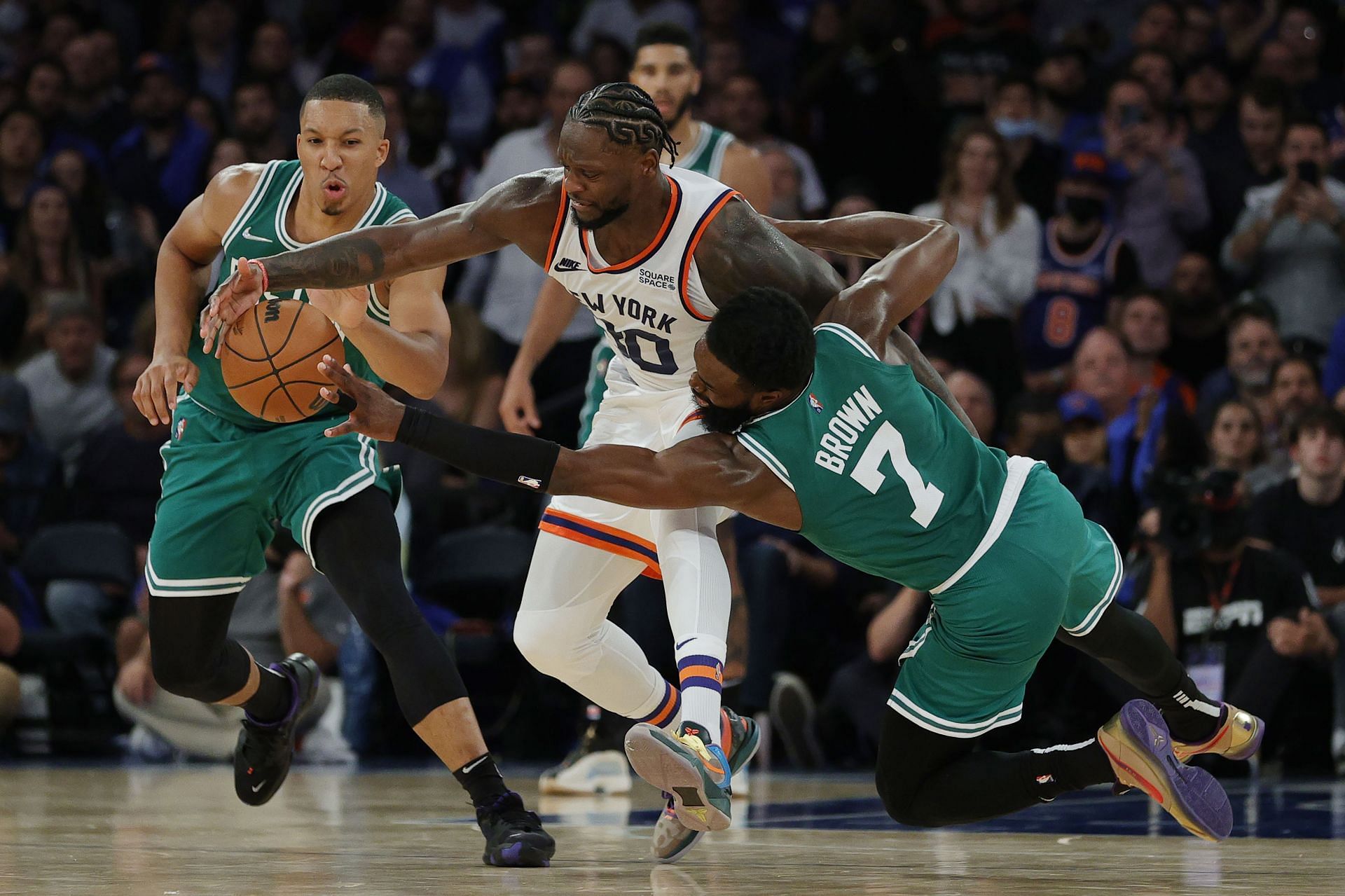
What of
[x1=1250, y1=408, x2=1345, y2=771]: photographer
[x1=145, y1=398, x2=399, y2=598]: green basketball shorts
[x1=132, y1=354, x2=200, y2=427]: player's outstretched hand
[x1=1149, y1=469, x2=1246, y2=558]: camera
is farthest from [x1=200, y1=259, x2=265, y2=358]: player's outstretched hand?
[x1=1250, y1=408, x2=1345, y2=771]: photographer

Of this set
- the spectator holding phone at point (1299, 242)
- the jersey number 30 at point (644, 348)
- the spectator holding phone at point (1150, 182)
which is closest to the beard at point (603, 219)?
the jersey number 30 at point (644, 348)

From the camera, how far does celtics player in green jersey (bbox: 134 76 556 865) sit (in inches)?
192

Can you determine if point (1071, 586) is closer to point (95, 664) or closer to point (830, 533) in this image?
point (830, 533)

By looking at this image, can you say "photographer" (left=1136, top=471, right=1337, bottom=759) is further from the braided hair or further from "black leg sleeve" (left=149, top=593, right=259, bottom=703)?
"black leg sleeve" (left=149, top=593, right=259, bottom=703)

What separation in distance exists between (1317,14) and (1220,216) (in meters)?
1.70

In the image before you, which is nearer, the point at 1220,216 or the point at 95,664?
the point at 95,664

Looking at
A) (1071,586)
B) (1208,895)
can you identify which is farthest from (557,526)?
(1208,895)

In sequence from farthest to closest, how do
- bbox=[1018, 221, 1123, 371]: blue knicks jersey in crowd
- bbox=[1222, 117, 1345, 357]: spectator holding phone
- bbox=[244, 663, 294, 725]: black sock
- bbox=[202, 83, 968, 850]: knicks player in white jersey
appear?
bbox=[1018, 221, 1123, 371]: blue knicks jersey in crowd < bbox=[1222, 117, 1345, 357]: spectator holding phone < bbox=[244, 663, 294, 725]: black sock < bbox=[202, 83, 968, 850]: knicks player in white jersey

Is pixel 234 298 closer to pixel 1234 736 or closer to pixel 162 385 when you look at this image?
pixel 162 385

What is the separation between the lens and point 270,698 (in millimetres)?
5504

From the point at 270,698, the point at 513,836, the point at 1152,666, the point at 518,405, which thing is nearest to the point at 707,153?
the point at 518,405

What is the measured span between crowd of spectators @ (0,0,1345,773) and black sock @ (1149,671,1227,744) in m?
1.70

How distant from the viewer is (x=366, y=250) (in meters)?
4.54

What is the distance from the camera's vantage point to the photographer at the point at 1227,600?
7.52 m
